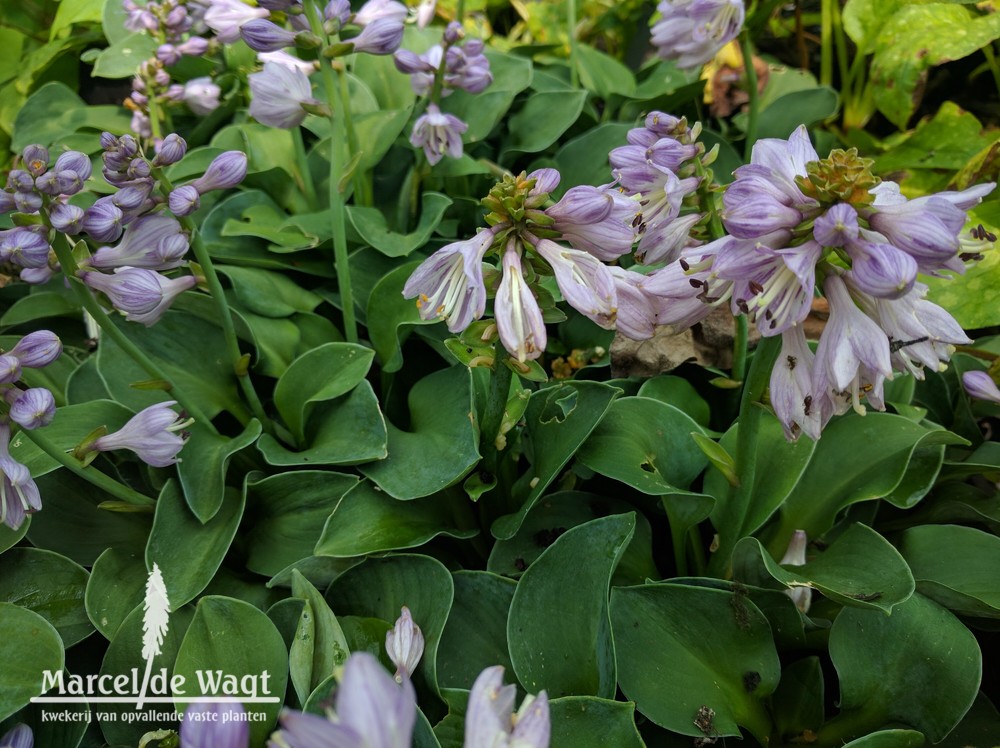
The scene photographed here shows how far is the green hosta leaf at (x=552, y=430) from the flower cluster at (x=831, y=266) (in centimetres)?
43

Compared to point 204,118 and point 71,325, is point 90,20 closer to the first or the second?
point 204,118

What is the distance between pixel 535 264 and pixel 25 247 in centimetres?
94

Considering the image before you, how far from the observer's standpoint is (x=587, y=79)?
9.80ft

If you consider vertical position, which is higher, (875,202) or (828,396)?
(875,202)

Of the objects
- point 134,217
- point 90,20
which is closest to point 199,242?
point 134,217

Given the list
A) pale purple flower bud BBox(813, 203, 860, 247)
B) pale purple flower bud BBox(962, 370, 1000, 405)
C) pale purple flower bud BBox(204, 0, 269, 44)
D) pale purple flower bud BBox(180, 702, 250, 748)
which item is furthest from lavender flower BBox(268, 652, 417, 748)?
pale purple flower bud BBox(204, 0, 269, 44)

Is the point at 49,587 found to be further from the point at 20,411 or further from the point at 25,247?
the point at 25,247

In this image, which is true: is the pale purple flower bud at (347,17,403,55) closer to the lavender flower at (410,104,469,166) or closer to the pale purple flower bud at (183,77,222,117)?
the lavender flower at (410,104,469,166)

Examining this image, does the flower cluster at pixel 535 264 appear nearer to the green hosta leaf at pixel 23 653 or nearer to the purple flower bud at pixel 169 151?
the purple flower bud at pixel 169 151

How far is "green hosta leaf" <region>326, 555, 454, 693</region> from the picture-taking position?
1.54 metres

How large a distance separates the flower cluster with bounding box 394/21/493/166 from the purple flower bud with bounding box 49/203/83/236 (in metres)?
1.02

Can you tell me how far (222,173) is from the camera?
170 centimetres

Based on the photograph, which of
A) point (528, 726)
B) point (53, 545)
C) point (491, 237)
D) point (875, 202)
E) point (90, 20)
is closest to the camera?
point (528, 726)

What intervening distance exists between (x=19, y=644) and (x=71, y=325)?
1.13 meters
